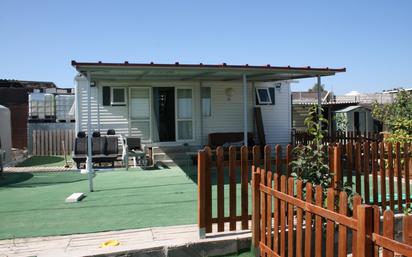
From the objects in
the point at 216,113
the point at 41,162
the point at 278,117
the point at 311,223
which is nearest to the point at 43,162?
the point at 41,162

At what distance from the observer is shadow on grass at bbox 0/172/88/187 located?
33.2 ft

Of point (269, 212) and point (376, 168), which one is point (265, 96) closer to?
point (376, 168)

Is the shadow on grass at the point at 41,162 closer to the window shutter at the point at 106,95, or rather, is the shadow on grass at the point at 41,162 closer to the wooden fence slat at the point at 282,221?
the window shutter at the point at 106,95

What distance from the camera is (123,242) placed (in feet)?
15.8

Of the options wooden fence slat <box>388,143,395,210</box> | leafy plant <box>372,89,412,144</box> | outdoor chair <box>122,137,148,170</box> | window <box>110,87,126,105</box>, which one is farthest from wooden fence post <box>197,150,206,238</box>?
window <box>110,87,126,105</box>

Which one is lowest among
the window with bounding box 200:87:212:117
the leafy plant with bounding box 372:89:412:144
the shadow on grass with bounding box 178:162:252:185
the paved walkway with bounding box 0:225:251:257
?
the paved walkway with bounding box 0:225:251:257

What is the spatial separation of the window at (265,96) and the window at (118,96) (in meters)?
4.82

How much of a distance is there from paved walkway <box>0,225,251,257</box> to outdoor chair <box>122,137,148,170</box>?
746cm

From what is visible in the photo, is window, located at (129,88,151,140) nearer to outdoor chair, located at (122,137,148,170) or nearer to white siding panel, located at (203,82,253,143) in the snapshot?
outdoor chair, located at (122,137,148,170)

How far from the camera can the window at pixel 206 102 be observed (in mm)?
15023

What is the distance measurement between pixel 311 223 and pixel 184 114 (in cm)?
1161

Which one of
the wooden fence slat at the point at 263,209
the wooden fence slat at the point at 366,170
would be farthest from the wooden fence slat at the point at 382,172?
the wooden fence slat at the point at 263,209

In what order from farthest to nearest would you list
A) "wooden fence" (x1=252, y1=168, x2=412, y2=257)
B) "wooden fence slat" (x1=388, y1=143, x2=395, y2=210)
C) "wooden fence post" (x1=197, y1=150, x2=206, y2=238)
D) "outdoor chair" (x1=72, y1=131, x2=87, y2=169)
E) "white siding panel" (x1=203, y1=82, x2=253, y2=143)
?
"white siding panel" (x1=203, y1=82, x2=253, y2=143)
"outdoor chair" (x1=72, y1=131, x2=87, y2=169)
"wooden fence slat" (x1=388, y1=143, x2=395, y2=210)
"wooden fence post" (x1=197, y1=150, x2=206, y2=238)
"wooden fence" (x1=252, y1=168, x2=412, y2=257)

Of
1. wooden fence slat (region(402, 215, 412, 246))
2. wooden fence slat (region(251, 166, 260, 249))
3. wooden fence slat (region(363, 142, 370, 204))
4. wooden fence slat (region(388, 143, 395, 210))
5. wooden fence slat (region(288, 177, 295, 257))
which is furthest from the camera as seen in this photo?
wooden fence slat (region(388, 143, 395, 210))
